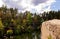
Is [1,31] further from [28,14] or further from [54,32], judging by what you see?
[54,32]

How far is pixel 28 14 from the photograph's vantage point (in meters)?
13.3

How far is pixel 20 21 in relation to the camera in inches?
492

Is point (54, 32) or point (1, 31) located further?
point (1, 31)

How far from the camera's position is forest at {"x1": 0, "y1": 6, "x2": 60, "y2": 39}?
1090 centimetres

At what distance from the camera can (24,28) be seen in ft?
37.7

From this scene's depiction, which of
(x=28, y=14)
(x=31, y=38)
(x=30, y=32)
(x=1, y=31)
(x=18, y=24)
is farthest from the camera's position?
(x=28, y=14)

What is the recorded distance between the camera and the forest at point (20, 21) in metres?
10.9

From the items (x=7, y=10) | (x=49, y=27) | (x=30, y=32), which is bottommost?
(x=30, y=32)

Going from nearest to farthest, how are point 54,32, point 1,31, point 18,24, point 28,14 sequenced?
point 54,32, point 1,31, point 18,24, point 28,14

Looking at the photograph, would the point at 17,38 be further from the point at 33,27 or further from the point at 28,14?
the point at 28,14

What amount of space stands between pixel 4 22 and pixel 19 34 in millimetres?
1490

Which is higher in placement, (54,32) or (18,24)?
(54,32)

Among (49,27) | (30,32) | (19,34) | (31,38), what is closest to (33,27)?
(30,32)

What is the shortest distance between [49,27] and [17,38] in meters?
8.55
